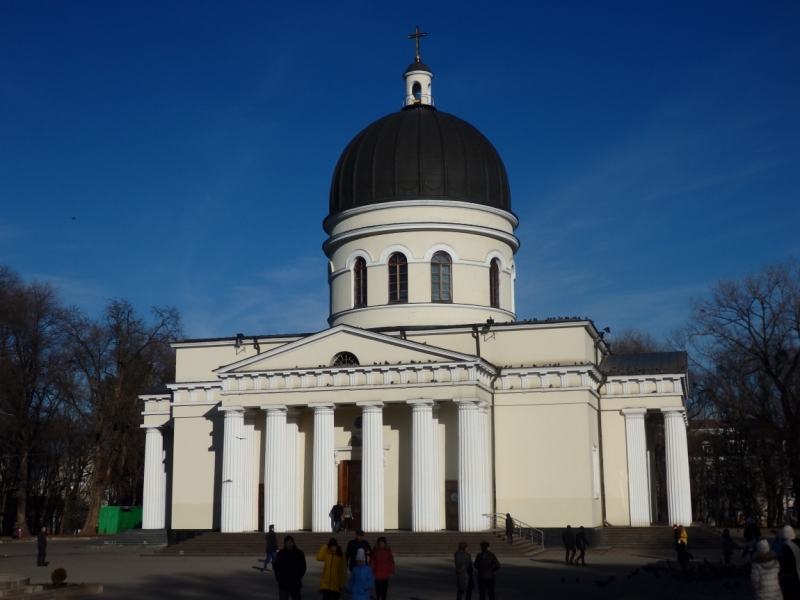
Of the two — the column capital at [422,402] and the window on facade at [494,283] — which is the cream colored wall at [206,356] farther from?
the window on facade at [494,283]

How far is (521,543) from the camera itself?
1134 inches

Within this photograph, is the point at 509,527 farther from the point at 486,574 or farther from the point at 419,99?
the point at 419,99

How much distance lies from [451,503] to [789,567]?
20431 mm

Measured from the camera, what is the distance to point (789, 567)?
11.6 metres

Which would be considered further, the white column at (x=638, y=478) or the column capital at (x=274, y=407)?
the white column at (x=638, y=478)

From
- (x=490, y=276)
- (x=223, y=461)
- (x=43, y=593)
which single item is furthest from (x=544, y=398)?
(x=43, y=593)

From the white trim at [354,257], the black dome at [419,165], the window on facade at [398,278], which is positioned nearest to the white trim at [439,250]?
the window on facade at [398,278]

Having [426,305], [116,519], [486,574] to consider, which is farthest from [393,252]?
[486,574]

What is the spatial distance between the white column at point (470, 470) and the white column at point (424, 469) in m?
0.78

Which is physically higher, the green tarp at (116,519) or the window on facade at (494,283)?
the window on facade at (494,283)

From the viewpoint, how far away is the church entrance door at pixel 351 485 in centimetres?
3241

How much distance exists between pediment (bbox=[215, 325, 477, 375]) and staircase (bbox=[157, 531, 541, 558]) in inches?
210

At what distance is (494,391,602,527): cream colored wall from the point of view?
101 ft

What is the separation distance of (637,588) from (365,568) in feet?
26.9
